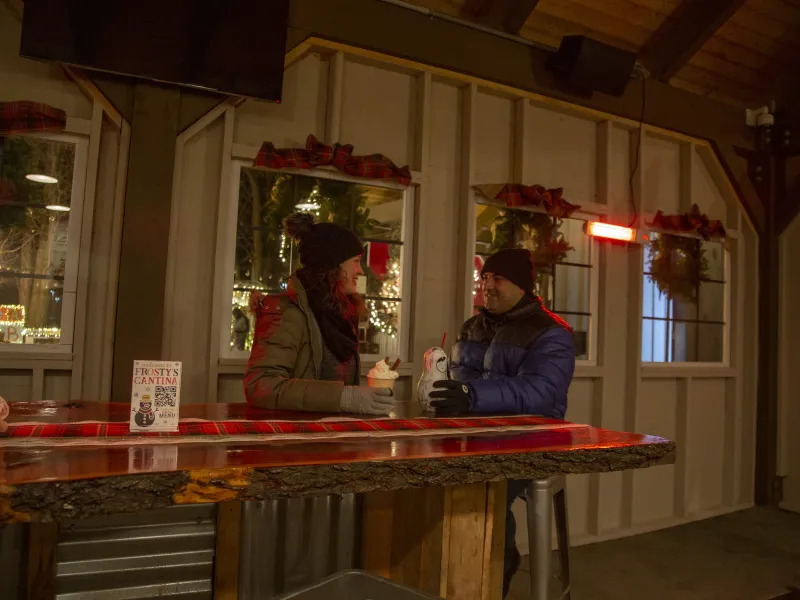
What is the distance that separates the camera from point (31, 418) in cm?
162

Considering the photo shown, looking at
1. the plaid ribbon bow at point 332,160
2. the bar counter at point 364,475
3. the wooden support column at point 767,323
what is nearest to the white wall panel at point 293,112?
the plaid ribbon bow at point 332,160

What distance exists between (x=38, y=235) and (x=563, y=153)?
11.1 ft

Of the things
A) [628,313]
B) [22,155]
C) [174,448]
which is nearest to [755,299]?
[628,313]

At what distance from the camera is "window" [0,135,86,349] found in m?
2.91

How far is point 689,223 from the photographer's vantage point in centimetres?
452

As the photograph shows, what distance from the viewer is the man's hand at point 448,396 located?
6.70 feet

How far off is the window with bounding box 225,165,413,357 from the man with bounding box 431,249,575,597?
94 centimetres

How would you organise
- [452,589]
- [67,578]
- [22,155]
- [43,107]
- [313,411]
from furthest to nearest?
1. [22,155]
2. [43,107]
3. [313,411]
4. [452,589]
5. [67,578]

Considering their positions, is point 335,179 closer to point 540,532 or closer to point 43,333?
point 43,333

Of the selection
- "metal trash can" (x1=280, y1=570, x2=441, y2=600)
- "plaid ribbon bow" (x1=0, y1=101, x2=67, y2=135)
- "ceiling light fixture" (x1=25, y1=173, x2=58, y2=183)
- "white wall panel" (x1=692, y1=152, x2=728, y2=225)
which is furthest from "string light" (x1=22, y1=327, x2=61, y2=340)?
"white wall panel" (x1=692, y1=152, x2=728, y2=225)

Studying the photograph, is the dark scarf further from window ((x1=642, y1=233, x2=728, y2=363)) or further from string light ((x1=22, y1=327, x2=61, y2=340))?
window ((x1=642, y1=233, x2=728, y2=363))

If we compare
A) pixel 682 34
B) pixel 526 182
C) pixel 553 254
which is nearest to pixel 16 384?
pixel 526 182

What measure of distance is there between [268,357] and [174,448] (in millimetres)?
709

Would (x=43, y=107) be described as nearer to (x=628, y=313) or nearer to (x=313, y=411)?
(x=313, y=411)
